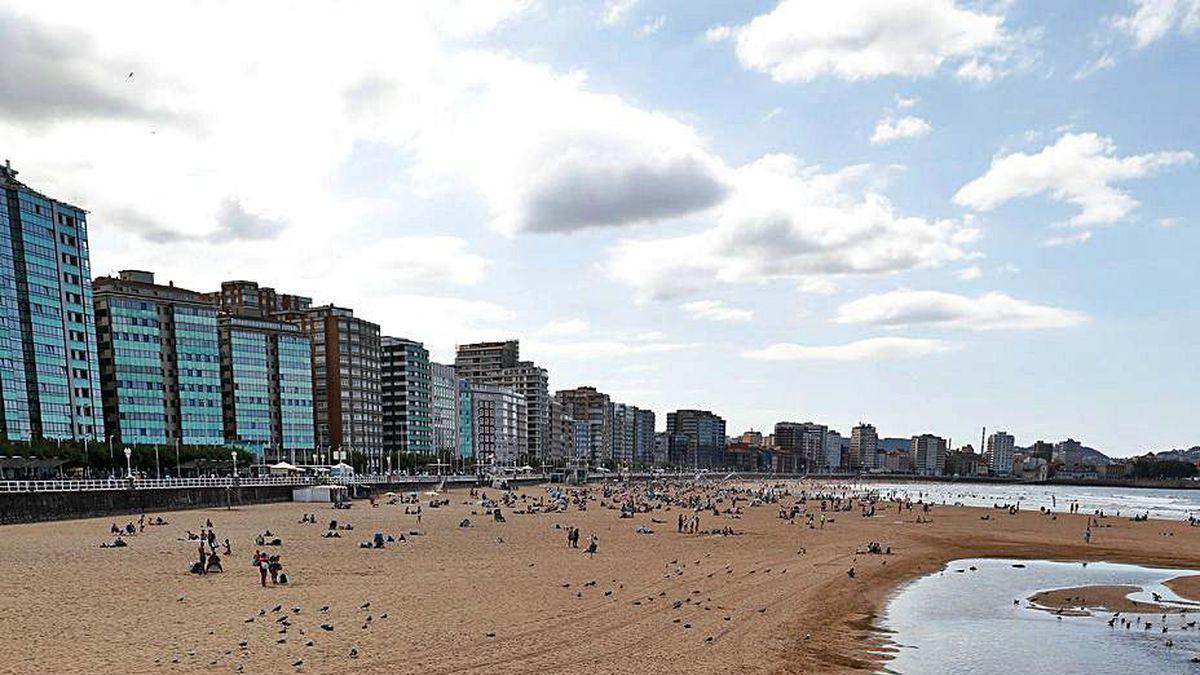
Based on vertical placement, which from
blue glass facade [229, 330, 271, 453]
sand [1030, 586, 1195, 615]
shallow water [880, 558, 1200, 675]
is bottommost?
sand [1030, 586, 1195, 615]

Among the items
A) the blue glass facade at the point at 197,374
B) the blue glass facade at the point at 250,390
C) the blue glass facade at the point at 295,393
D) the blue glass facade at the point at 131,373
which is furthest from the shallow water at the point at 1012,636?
the blue glass facade at the point at 295,393

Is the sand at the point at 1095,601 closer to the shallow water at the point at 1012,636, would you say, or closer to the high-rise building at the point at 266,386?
the shallow water at the point at 1012,636

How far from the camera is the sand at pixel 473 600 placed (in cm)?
2239

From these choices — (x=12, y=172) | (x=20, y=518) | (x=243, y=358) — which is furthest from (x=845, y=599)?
(x=243, y=358)

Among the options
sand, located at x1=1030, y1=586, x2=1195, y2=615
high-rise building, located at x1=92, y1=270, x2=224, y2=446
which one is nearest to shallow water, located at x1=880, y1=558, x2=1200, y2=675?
sand, located at x1=1030, y1=586, x2=1195, y2=615

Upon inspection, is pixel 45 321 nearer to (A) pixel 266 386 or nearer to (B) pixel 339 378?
(A) pixel 266 386

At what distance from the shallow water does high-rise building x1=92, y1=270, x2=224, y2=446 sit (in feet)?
358

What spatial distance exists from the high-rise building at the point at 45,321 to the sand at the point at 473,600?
47.5 metres

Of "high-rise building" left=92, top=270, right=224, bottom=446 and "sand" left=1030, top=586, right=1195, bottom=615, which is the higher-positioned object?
"high-rise building" left=92, top=270, right=224, bottom=446

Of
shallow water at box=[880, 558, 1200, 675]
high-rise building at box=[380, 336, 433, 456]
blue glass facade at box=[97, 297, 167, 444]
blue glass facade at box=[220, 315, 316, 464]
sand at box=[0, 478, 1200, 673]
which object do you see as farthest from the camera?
high-rise building at box=[380, 336, 433, 456]

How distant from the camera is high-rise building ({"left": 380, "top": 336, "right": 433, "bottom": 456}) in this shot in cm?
18238

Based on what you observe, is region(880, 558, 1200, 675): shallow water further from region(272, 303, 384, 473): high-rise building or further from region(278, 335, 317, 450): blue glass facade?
region(272, 303, 384, 473): high-rise building

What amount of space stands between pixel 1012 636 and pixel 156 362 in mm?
118880

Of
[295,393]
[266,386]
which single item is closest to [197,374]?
[266,386]
